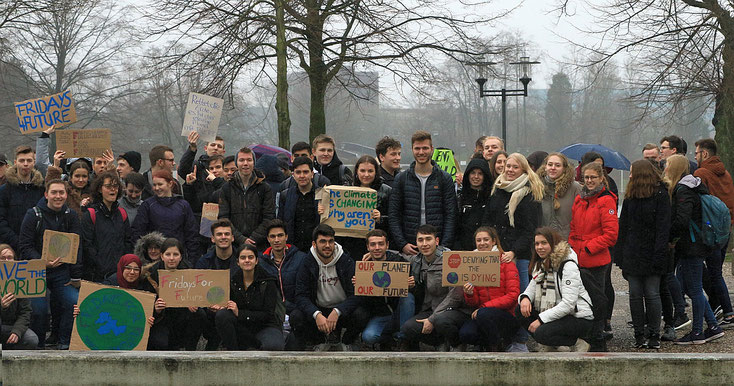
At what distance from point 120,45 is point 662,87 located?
1096 inches

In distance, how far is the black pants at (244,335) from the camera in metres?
7.90

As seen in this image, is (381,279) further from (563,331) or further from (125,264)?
(125,264)

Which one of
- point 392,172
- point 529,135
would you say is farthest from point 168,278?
point 529,135

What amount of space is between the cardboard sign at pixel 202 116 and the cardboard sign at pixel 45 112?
4.64 feet

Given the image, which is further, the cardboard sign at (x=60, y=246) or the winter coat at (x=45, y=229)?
the winter coat at (x=45, y=229)

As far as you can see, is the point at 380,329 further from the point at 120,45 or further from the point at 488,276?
the point at 120,45

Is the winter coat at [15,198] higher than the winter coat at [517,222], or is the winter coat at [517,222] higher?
the winter coat at [15,198]

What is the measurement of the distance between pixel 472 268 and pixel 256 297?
7.00 ft

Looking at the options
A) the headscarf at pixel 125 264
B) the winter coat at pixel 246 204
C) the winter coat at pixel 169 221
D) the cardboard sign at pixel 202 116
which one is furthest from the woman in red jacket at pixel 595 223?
the cardboard sign at pixel 202 116

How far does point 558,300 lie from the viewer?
296 inches

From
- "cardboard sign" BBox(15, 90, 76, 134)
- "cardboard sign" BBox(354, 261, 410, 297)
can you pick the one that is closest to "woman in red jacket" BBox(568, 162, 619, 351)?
"cardboard sign" BBox(354, 261, 410, 297)

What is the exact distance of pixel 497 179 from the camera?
8.13m

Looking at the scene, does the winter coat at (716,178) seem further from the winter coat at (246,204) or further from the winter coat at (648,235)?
the winter coat at (246,204)

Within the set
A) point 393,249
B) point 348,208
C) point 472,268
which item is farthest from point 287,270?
point 472,268
